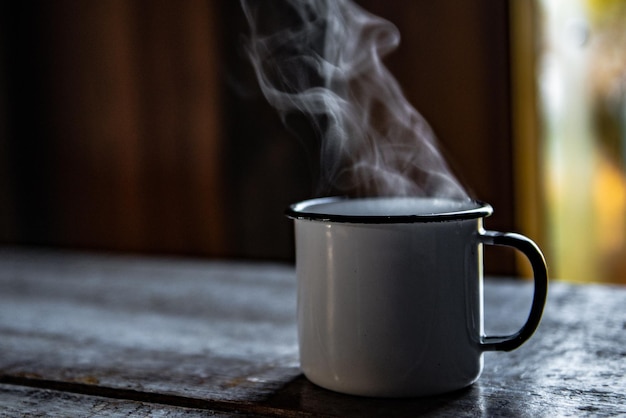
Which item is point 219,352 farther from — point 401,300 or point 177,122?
point 177,122

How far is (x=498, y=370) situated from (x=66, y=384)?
39cm

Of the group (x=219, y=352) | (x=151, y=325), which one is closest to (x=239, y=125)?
(x=151, y=325)

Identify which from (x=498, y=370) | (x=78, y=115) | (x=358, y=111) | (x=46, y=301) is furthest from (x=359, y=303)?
(x=78, y=115)

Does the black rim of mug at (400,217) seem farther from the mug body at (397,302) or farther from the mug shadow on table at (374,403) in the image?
the mug shadow on table at (374,403)

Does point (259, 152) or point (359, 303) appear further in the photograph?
point (259, 152)

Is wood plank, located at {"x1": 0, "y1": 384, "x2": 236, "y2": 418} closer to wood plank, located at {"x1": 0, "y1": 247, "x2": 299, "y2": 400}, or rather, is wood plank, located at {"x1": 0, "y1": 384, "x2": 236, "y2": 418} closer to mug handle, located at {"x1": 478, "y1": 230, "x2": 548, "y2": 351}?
wood plank, located at {"x1": 0, "y1": 247, "x2": 299, "y2": 400}

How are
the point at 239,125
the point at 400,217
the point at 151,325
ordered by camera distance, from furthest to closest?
the point at 239,125 → the point at 151,325 → the point at 400,217

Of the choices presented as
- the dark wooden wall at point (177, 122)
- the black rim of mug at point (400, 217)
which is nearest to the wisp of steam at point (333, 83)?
the dark wooden wall at point (177, 122)

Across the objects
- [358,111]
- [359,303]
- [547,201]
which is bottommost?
[547,201]

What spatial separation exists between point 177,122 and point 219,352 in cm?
165

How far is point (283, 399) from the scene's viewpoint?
61cm

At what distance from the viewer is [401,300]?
58 centimetres

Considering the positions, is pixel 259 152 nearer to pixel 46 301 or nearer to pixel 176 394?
pixel 46 301

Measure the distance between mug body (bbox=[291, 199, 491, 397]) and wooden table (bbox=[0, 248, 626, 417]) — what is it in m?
0.02
